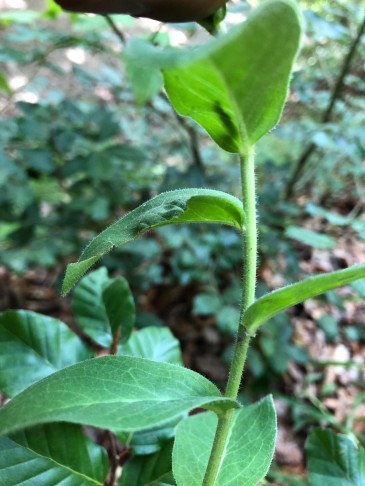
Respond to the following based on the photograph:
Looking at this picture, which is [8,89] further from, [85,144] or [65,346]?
[65,346]

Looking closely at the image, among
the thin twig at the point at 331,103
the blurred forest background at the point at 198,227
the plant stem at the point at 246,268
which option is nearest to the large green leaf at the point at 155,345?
the plant stem at the point at 246,268

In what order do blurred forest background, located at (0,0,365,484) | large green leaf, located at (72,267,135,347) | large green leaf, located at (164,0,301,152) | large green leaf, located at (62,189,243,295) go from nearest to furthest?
large green leaf, located at (164,0,301,152), large green leaf, located at (62,189,243,295), large green leaf, located at (72,267,135,347), blurred forest background, located at (0,0,365,484)

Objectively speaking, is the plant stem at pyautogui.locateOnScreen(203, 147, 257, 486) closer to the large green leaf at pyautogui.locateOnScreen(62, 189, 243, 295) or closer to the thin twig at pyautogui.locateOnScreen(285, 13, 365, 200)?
the large green leaf at pyautogui.locateOnScreen(62, 189, 243, 295)

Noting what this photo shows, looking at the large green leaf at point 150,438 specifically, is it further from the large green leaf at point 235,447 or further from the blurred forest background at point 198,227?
the blurred forest background at point 198,227

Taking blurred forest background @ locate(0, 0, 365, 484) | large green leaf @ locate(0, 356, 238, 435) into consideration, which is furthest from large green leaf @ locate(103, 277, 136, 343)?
blurred forest background @ locate(0, 0, 365, 484)

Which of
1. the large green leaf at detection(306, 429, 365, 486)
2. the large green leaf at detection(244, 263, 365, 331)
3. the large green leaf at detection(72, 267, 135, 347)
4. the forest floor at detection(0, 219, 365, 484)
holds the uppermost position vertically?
the large green leaf at detection(244, 263, 365, 331)

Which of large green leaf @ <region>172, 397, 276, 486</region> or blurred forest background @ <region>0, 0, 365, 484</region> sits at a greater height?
large green leaf @ <region>172, 397, 276, 486</region>
